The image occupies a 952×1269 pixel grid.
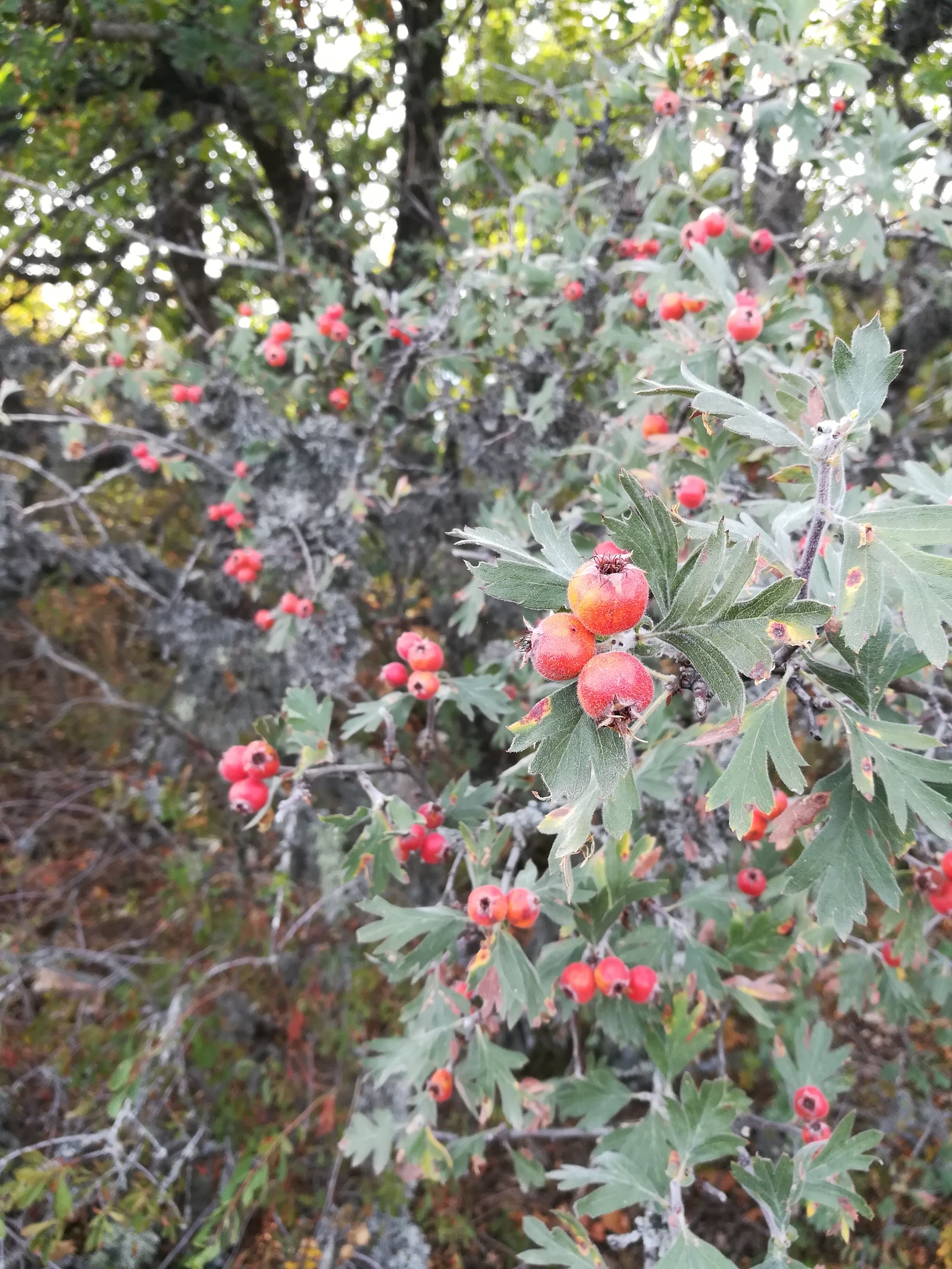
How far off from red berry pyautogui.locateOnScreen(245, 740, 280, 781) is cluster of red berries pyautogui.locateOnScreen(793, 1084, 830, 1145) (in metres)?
1.67

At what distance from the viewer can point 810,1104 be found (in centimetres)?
194

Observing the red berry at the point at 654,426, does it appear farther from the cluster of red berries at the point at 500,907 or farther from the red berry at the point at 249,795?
the red berry at the point at 249,795

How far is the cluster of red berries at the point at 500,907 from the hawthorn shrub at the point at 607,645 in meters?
0.02

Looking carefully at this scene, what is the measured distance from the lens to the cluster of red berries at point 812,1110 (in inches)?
72.7

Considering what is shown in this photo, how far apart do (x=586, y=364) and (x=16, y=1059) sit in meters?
4.66

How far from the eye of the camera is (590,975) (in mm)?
1761

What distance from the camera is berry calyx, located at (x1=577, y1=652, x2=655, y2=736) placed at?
89 cm

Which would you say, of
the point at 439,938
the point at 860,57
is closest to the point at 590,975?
the point at 439,938

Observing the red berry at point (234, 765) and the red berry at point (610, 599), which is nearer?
the red berry at point (610, 599)

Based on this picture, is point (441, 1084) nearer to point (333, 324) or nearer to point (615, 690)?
point (615, 690)

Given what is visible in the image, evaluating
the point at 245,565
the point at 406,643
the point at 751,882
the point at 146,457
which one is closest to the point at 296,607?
the point at 245,565

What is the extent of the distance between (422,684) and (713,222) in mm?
1843

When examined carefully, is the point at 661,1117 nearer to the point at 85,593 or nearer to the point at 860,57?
the point at 860,57

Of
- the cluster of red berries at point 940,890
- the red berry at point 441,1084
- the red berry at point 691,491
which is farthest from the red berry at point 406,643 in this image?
the cluster of red berries at point 940,890
